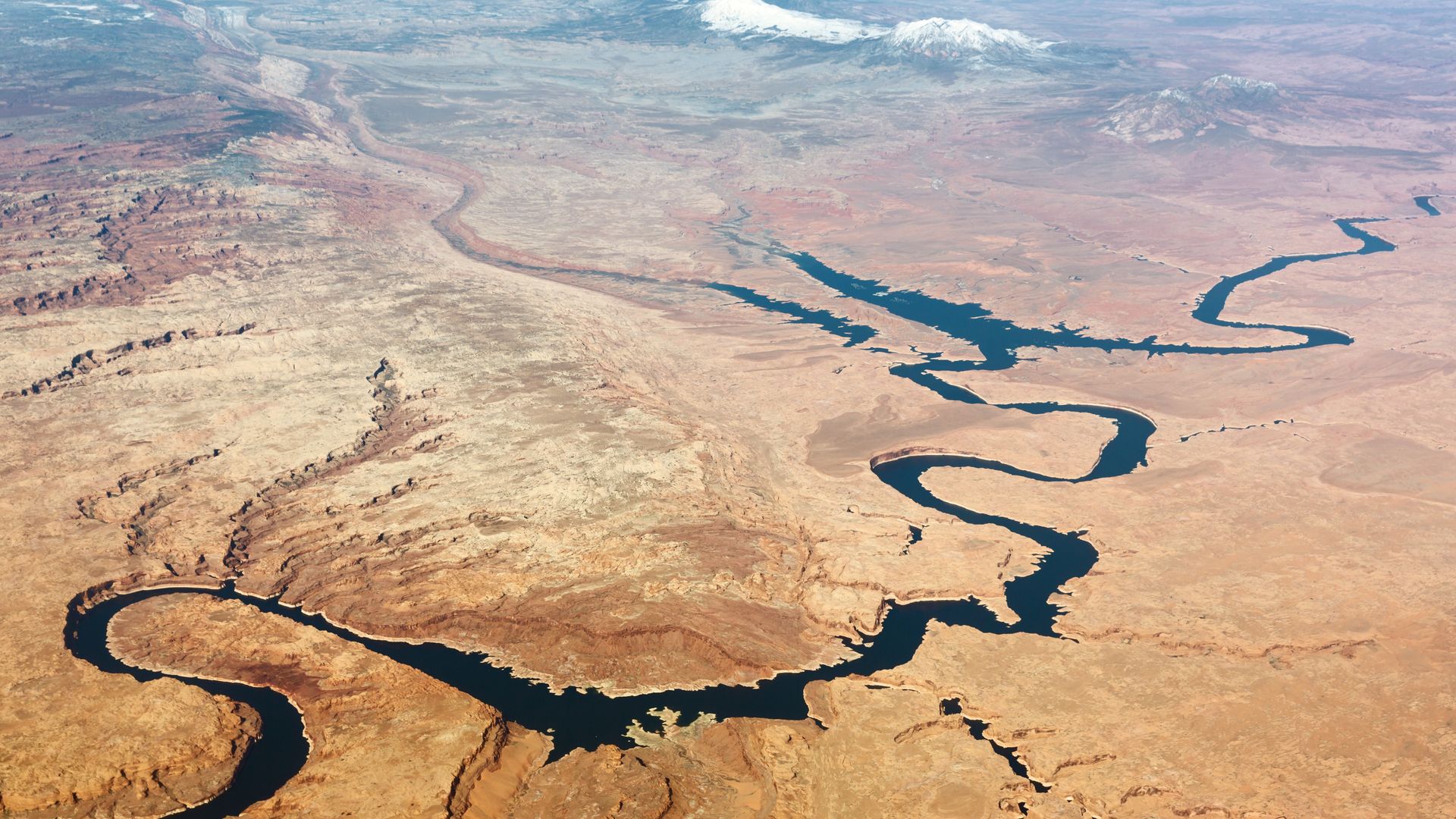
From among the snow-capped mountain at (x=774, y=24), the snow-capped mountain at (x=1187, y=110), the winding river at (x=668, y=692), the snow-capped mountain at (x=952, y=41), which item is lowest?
the winding river at (x=668, y=692)

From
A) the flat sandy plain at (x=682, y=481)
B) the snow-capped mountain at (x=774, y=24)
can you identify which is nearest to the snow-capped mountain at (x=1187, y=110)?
the flat sandy plain at (x=682, y=481)

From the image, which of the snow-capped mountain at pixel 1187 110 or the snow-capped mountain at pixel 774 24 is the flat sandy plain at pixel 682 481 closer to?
the snow-capped mountain at pixel 1187 110

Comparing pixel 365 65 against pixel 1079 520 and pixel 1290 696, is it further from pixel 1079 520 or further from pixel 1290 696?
pixel 1290 696

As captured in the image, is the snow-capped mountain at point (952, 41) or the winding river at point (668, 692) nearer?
the winding river at point (668, 692)

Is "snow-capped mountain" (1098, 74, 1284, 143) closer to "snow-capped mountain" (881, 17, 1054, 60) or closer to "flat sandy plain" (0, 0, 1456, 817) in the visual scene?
"flat sandy plain" (0, 0, 1456, 817)

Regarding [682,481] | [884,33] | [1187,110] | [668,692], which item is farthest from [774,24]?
[668,692]

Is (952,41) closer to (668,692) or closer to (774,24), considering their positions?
(774,24)

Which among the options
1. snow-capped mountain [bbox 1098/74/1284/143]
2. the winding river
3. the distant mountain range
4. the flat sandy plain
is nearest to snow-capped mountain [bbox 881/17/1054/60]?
the distant mountain range
